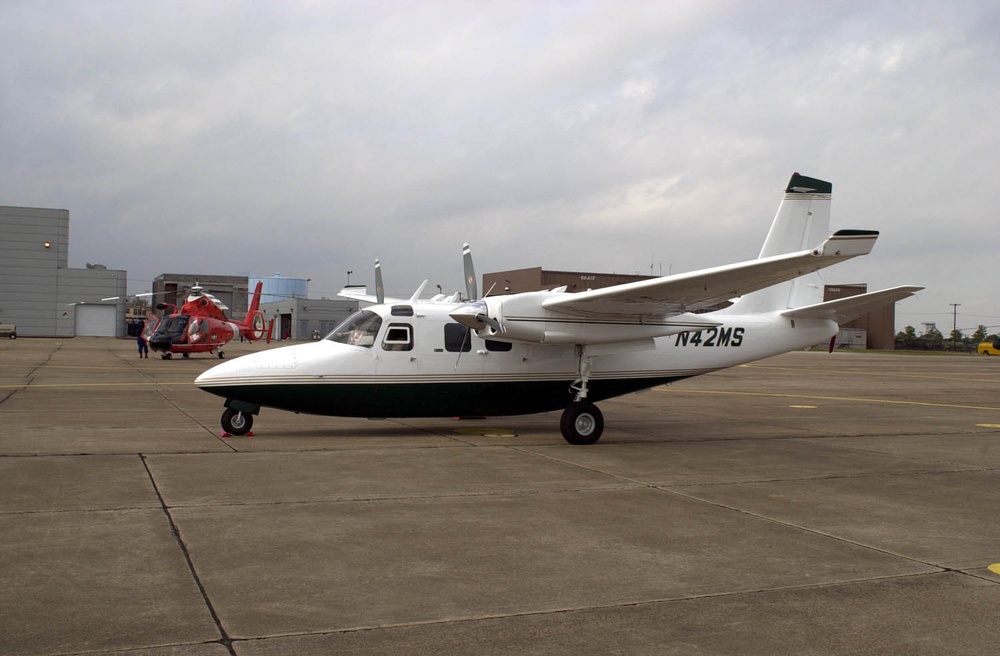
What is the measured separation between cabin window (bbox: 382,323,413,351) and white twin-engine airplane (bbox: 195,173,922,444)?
17 mm

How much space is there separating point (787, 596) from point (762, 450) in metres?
7.60

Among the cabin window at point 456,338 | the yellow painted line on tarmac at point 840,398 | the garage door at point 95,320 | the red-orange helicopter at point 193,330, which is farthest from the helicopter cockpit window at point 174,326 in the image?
the garage door at point 95,320

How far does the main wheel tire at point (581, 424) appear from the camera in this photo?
501 inches

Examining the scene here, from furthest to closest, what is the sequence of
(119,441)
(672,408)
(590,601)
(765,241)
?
1. (672,408)
2. (765,241)
3. (119,441)
4. (590,601)

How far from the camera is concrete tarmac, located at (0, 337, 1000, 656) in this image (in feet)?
14.8

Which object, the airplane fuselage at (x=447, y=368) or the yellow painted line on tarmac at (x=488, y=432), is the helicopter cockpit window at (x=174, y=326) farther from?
the yellow painted line on tarmac at (x=488, y=432)

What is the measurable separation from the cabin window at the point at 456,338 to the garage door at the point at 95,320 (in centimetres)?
8745

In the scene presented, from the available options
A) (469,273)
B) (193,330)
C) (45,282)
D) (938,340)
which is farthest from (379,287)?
(938,340)

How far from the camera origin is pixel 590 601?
5094 mm

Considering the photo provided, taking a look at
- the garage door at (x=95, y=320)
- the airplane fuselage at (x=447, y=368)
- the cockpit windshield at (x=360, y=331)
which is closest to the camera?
the airplane fuselage at (x=447, y=368)

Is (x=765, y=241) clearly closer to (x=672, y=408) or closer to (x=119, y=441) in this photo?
(x=672, y=408)

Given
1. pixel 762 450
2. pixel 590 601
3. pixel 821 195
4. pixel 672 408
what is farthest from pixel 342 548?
pixel 672 408

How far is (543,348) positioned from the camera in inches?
538

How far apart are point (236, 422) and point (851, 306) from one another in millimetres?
10693
